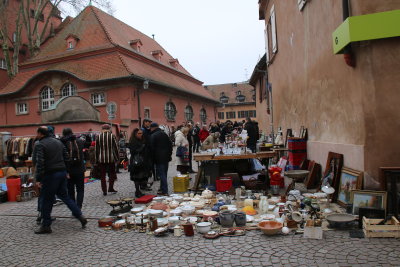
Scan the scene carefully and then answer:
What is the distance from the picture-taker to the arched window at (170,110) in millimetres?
31464

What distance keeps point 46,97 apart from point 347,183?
1066 inches

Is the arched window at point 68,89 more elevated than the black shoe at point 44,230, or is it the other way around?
the arched window at point 68,89

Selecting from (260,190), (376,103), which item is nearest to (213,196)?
(260,190)

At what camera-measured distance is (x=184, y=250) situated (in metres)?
4.88

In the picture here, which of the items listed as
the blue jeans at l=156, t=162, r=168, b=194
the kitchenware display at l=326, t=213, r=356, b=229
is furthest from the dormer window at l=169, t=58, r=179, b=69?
the kitchenware display at l=326, t=213, r=356, b=229

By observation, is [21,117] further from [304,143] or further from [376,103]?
[376,103]

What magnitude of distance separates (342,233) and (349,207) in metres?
1.04

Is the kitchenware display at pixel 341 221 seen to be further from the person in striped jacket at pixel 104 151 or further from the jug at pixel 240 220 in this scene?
the person in striped jacket at pixel 104 151

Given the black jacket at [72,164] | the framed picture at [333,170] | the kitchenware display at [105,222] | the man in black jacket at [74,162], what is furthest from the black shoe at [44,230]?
the framed picture at [333,170]

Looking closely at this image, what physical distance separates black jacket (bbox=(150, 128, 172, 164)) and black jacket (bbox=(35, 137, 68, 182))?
10.2 feet

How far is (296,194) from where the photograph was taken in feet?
24.5

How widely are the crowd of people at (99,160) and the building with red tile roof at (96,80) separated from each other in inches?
511

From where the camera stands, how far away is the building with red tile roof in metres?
25.9

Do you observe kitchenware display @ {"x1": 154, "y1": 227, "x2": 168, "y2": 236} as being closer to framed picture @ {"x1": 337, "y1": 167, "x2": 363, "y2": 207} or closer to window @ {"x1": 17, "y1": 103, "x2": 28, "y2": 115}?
framed picture @ {"x1": 337, "y1": 167, "x2": 363, "y2": 207}
